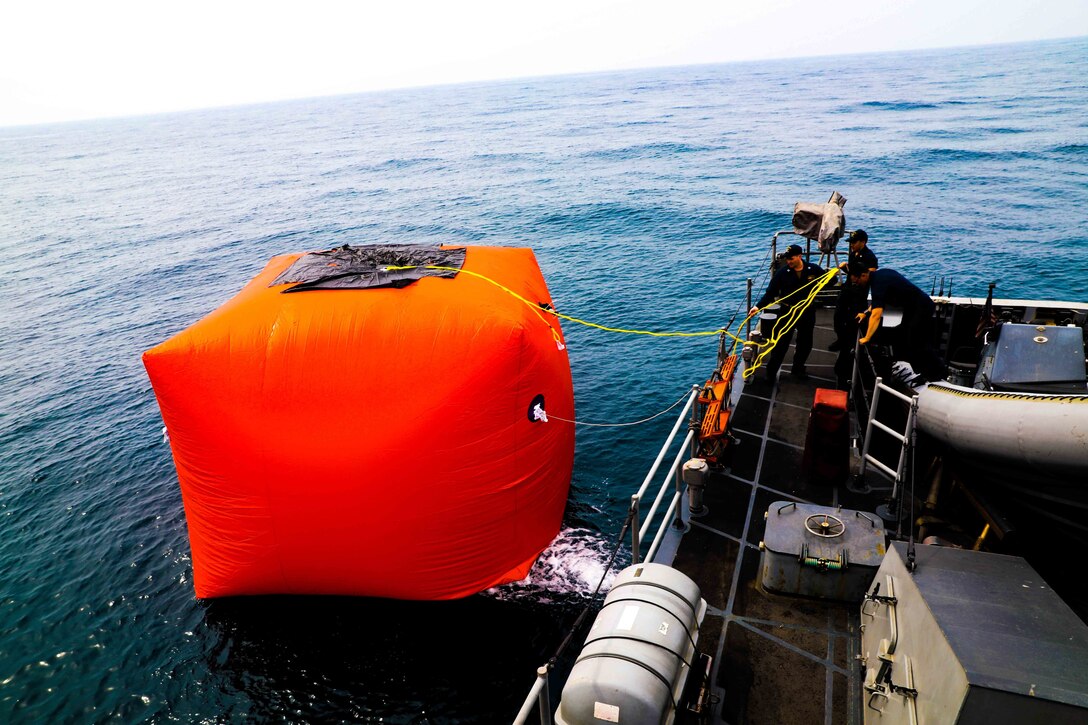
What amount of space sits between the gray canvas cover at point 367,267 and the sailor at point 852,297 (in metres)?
7.10

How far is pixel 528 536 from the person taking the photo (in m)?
10.3

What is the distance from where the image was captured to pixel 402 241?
1629 inches

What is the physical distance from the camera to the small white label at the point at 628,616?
5.45 metres

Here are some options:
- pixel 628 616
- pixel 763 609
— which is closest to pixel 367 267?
pixel 628 616

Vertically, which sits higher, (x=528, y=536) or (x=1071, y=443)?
(x=1071, y=443)

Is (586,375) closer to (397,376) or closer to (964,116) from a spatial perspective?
(397,376)

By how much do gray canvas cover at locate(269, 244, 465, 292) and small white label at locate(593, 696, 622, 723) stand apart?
7146mm

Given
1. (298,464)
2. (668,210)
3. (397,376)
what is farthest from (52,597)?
(668,210)

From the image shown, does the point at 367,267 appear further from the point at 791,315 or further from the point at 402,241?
the point at 402,241

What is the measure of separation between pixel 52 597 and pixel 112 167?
116m

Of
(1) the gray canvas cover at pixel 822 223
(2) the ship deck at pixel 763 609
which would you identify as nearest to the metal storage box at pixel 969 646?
(2) the ship deck at pixel 763 609

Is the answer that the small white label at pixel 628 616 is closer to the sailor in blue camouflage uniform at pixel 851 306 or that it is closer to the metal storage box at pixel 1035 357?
the metal storage box at pixel 1035 357

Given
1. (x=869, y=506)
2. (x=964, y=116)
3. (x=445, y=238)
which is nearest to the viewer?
(x=869, y=506)

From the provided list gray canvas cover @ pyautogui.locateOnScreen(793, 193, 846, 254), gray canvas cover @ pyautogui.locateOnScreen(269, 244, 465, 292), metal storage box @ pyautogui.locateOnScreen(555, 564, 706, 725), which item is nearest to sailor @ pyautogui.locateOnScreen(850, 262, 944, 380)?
gray canvas cover @ pyautogui.locateOnScreen(793, 193, 846, 254)
